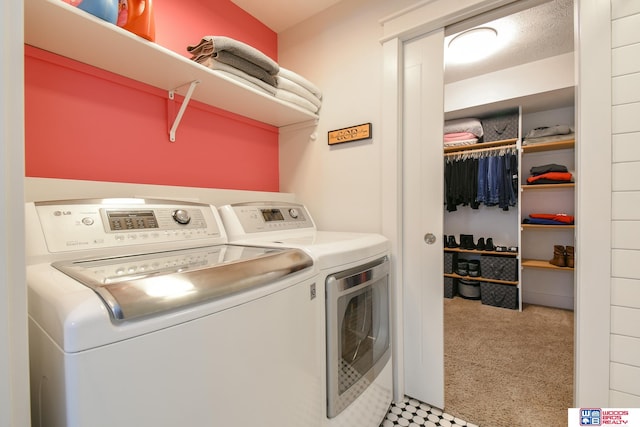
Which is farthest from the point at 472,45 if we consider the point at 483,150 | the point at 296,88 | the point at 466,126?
the point at 296,88

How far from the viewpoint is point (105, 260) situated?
830 mm

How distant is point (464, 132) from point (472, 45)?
1.17 meters

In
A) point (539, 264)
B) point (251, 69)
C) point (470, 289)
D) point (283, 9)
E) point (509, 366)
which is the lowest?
point (509, 366)

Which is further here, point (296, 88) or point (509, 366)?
point (509, 366)

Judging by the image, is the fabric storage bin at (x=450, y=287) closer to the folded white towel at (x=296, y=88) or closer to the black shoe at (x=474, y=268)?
the black shoe at (x=474, y=268)

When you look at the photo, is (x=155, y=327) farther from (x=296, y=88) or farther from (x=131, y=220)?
(x=296, y=88)

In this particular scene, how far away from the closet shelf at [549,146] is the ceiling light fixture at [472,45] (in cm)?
111

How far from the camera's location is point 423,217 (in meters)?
1.54

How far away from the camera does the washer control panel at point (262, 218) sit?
4.33 feet

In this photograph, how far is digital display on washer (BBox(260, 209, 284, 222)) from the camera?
1.48 m

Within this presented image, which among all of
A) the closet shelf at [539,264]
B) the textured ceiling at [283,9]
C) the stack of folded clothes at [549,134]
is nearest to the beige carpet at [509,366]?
the closet shelf at [539,264]

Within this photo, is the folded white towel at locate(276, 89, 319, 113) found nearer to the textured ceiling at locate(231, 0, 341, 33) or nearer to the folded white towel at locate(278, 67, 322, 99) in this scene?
the folded white towel at locate(278, 67, 322, 99)

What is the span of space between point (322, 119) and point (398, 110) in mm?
515

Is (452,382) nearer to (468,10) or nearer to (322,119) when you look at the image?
(322,119)
